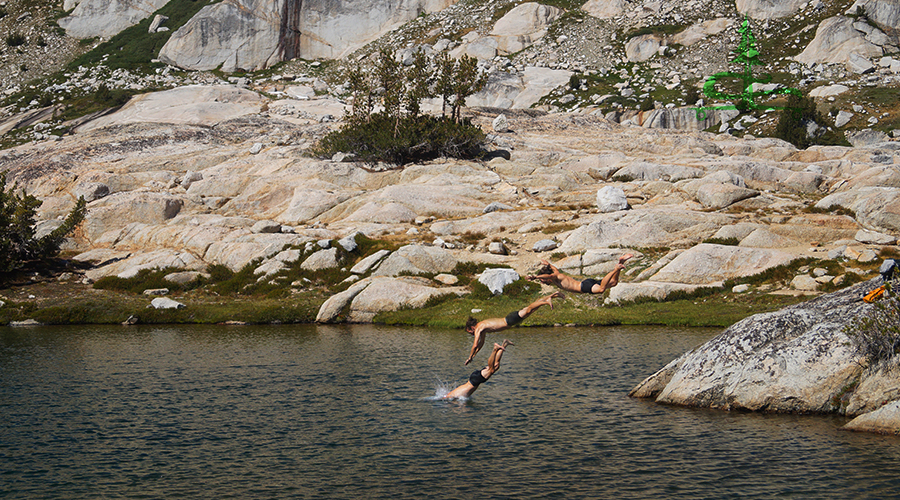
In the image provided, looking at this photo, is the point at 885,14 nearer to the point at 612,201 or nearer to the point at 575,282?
the point at 612,201

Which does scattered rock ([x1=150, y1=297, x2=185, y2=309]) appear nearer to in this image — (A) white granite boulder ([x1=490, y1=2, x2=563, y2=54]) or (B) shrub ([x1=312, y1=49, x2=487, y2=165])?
(B) shrub ([x1=312, y1=49, x2=487, y2=165])

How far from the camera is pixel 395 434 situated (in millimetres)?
24359

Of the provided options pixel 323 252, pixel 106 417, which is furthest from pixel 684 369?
pixel 323 252

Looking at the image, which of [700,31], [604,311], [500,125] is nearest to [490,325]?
[604,311]

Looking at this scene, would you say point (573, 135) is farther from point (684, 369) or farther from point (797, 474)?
point (797, 474)

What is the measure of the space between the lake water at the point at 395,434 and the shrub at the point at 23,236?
28.4m

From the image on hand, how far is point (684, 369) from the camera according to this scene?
27.2 metres

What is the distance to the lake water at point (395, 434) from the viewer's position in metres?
19.0

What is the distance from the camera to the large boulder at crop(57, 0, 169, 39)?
185 meters

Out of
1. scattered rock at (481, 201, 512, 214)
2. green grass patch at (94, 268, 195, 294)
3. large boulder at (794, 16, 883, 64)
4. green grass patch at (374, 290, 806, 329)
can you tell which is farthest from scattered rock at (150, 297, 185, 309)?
Result: large boulder at (794, 16, 883, 64)

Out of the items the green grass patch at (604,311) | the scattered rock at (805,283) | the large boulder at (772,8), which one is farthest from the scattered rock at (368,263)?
the large boulder at (772,8)

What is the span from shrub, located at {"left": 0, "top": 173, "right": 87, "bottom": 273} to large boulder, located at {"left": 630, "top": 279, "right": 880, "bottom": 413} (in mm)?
62713

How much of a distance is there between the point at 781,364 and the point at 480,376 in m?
11.6

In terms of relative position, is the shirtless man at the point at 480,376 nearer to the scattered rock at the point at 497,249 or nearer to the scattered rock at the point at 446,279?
the scattered rock at the point at 446,279
